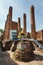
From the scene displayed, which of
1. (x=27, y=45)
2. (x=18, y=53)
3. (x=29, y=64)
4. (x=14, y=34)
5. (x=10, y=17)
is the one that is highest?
(x=10, y=17)

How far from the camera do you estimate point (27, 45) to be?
590 cm

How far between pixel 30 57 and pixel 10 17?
1104 cm

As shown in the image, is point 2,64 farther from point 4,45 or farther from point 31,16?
point 31,16

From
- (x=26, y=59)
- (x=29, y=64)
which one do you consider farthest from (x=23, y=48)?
(x=29, y=64)

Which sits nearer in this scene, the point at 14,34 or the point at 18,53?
the point at 18,53

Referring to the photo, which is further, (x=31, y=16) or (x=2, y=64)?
(x=31, y=16)

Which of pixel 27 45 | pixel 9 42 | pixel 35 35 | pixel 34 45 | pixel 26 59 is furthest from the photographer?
pixel 35 35

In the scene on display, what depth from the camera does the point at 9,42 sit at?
11023 mm

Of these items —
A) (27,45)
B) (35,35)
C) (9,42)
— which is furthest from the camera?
(35,35)

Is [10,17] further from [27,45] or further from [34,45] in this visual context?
[27,45]

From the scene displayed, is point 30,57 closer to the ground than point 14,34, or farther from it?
closer to the ground

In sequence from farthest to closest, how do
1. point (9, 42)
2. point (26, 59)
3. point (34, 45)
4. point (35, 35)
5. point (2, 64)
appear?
point (35, 35), point (9, 42), point (34, 45), point (26, 59), point (2, 64)

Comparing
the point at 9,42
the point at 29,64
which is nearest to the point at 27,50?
the point at 29,64

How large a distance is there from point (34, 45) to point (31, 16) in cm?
699
